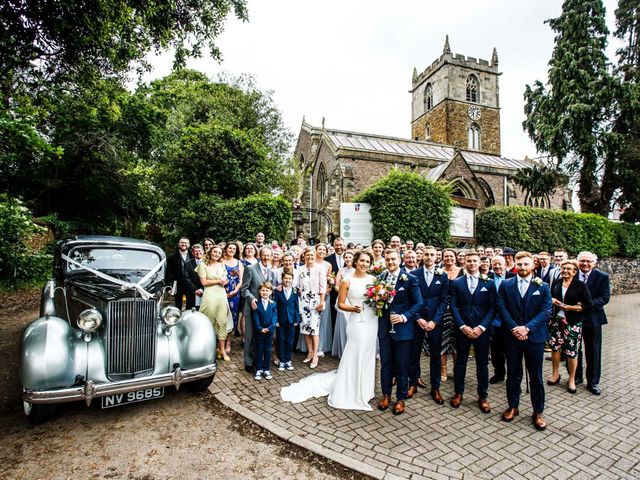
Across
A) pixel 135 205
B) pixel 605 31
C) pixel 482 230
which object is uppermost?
pixel 605 31

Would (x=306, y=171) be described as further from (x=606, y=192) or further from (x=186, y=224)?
(x=606, y=192)

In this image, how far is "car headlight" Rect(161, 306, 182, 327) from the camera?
4.71 m

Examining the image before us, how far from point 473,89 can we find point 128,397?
45600 mm

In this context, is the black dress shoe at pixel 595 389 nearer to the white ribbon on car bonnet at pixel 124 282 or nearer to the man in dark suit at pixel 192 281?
the white ribbon on car bonnet at pixel 124 282

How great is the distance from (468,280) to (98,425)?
5350 millimetres

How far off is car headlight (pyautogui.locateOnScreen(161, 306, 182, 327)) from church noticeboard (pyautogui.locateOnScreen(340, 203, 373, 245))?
11.0 m

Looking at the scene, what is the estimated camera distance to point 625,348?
8.25 m

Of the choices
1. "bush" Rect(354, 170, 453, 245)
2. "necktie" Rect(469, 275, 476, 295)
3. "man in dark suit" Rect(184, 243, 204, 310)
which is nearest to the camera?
"necktie" Rect(469, 275, 476, 295)

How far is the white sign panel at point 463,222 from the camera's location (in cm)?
1666

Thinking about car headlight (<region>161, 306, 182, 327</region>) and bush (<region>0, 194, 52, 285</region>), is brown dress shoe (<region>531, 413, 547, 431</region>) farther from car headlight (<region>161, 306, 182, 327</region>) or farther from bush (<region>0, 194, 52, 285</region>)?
bush (<region>0, 194, 52, 285</region>)

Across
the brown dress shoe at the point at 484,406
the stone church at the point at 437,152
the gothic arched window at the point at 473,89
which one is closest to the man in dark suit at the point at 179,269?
the brown dress shoe at the point at 484,406

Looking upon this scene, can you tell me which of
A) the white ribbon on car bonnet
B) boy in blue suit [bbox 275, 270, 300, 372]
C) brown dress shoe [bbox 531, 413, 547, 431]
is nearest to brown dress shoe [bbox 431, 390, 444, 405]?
brown dress shoe [bbox 531, 413, 547, 431]

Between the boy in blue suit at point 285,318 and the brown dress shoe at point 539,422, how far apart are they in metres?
3.81

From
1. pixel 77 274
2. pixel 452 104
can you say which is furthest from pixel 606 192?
pixel 77 274
